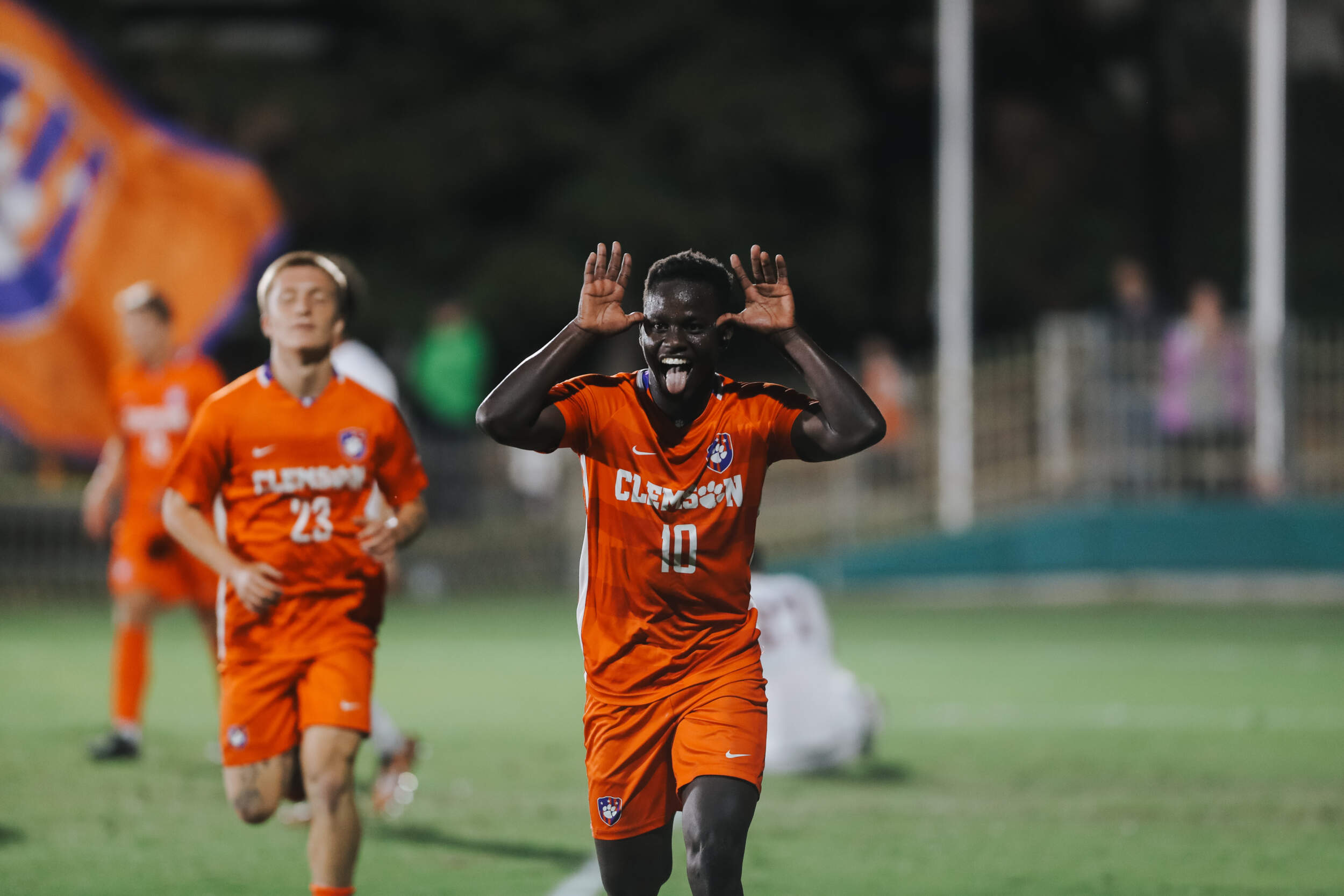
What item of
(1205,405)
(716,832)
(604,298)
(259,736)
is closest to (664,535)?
(604,298)

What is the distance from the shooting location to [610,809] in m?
5.06

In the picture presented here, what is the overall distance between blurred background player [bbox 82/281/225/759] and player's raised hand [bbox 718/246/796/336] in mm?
5030

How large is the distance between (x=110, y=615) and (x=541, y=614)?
13.8 feet

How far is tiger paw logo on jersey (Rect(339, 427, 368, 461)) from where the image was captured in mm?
6176

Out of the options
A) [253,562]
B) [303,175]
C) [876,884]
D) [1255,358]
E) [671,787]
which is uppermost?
[303,175]

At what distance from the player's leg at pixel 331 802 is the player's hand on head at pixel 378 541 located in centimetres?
58

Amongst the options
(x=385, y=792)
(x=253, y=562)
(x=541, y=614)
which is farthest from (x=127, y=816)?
(x=541, y=614)

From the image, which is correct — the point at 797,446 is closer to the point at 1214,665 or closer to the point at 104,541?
the point at 1214,665

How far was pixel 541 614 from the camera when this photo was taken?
18.3 metres

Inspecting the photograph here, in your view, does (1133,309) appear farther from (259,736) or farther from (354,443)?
(259,736)

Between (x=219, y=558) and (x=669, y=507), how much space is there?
5.51 feet

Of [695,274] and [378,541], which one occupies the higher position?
[695,274]

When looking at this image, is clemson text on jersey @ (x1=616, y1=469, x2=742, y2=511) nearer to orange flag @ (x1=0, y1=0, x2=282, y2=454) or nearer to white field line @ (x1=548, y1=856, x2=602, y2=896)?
white field line @ (x1=548, y1=856, x2=602, y2=896)

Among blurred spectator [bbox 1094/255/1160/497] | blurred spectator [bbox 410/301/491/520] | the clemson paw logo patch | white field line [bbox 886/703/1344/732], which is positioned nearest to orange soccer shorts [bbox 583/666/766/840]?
the clemson paw logo patch
